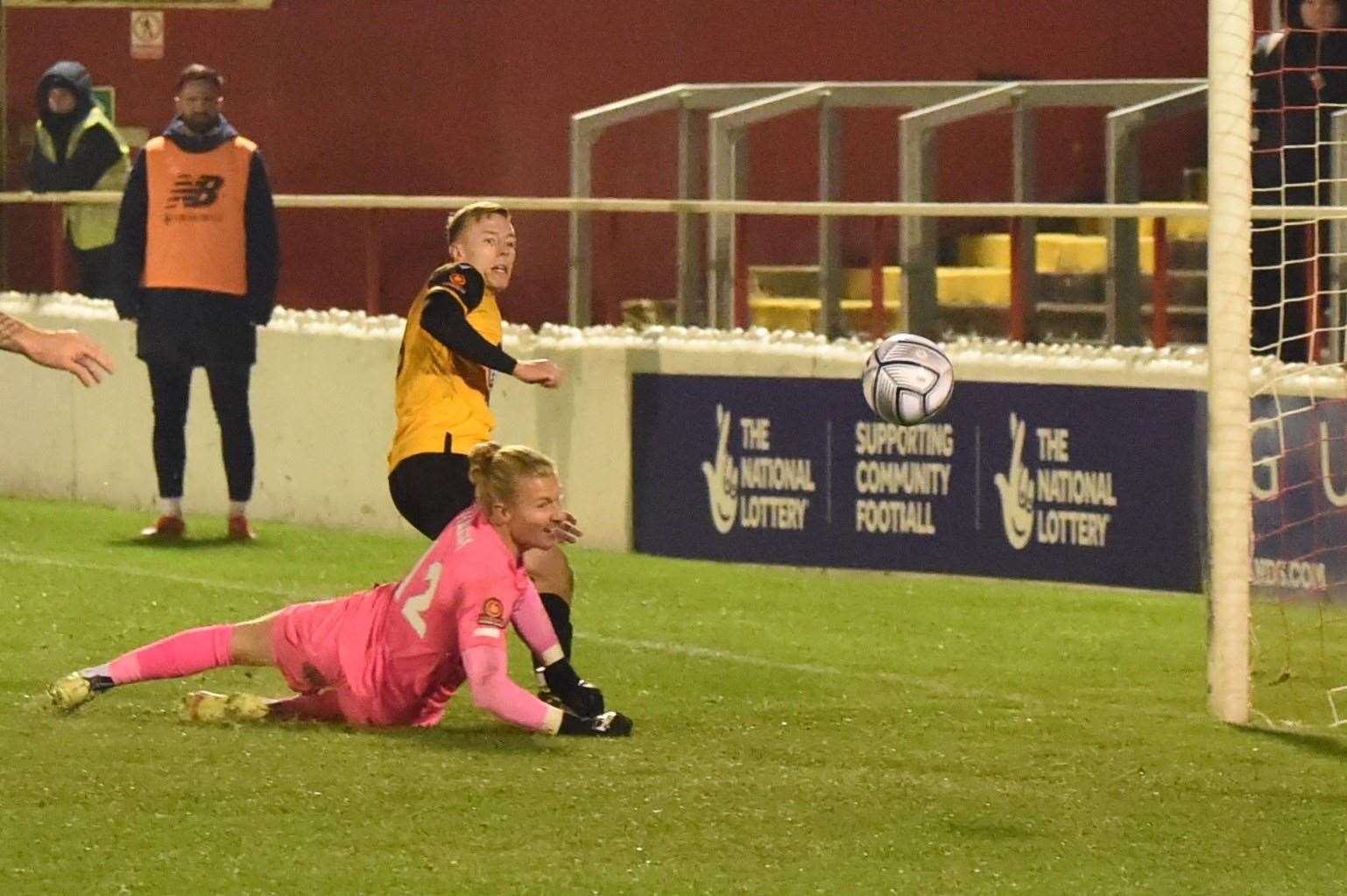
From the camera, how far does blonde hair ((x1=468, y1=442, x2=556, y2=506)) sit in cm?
731

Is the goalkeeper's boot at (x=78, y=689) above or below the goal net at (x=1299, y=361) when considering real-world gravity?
below

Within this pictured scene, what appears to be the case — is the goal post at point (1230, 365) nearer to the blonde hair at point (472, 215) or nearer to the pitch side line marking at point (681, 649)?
the pitch side line marking at point (681, 649)

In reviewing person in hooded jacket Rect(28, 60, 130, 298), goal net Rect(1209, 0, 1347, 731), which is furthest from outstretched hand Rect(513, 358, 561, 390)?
person in hooded jacket Rect(28, 60, 130, 298)

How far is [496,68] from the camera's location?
17953 millimetres

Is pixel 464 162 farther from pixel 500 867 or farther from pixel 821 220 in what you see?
pixel 500 867

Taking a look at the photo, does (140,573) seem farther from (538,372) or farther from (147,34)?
(147,34)

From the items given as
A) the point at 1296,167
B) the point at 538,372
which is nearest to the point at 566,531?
the point at 538,372

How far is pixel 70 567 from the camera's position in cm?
1119

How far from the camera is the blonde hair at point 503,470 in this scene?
7309mm

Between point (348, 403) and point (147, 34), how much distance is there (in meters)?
5.90

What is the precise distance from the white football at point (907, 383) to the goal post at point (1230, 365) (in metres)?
2.44

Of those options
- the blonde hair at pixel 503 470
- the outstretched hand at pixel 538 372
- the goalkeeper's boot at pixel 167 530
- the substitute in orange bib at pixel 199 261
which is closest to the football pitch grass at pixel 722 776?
the blonde hair at pixel 503 470

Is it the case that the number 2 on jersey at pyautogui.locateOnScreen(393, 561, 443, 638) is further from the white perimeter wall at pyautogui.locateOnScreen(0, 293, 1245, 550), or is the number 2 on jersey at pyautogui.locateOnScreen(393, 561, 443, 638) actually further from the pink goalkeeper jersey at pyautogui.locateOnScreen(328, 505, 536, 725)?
the white perimeter wall at pyautogui.locateOnScreen(0, 293, 1245, 550)

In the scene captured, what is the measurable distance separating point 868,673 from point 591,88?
9.12 metres
